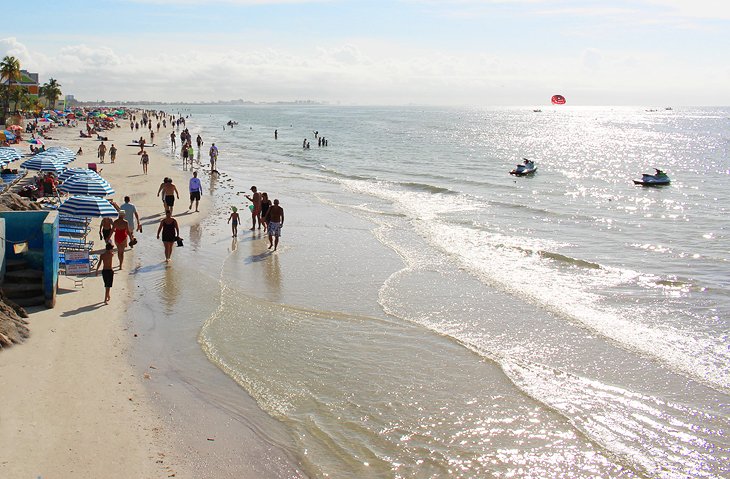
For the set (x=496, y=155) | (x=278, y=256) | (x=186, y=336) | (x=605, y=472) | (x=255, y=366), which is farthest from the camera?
(x=496, y=155)

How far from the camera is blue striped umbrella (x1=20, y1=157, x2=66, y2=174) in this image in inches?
976

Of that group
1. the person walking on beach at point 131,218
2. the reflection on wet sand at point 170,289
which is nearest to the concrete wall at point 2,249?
the reflection on wet sand at point 170,289

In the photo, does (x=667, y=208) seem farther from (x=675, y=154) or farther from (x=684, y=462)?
(x=675, y=154)

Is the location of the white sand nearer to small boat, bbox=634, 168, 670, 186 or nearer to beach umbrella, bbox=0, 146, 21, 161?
beach umbrella, bbox=0, 146, 21, 161

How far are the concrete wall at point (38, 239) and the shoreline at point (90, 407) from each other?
0.58m

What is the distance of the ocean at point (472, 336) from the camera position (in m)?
8.17

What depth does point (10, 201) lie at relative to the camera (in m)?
17.8

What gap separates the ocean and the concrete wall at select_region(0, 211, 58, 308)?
2.22 meters

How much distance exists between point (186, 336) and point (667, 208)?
93.2 ft

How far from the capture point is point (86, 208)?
601 inches

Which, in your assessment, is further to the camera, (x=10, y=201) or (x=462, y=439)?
(x=10, y=201)

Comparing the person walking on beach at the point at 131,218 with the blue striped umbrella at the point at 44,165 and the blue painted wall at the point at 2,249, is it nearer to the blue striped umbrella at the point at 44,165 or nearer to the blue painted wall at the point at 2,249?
the blue painted wall at the point at 2,249

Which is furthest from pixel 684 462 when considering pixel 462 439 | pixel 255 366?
pixel 255 366

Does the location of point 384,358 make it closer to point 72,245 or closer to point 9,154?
point 72,245
